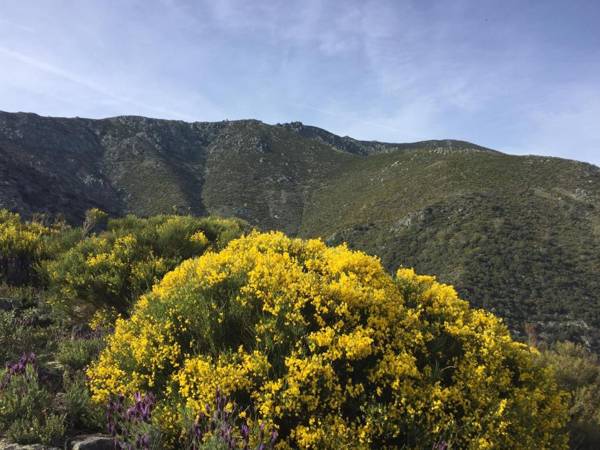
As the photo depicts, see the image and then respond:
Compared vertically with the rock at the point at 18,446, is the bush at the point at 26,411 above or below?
above

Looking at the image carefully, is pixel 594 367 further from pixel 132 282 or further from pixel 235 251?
pixel 132 282

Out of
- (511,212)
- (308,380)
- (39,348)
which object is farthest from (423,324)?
(511,212)

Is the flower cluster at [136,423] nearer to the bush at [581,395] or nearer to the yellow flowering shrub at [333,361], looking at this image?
the yellow flowering shrub at [333,361]

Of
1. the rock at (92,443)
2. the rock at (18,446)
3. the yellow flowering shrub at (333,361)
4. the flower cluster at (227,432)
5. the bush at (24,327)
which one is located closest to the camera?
the flower cluster at (227,432)

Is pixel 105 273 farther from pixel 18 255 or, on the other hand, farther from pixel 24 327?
pixel 18 255

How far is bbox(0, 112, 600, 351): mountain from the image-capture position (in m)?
35.8

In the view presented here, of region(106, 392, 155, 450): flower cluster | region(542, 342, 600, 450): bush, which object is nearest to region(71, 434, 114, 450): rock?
region(106, 392, 155, 450): flower cluster

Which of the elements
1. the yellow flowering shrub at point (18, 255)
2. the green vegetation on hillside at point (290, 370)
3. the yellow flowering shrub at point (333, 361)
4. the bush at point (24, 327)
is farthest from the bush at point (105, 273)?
the yellow flowering shrub at point (333, 361)

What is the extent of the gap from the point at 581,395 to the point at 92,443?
7324 mm

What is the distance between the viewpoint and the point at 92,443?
10.6ft

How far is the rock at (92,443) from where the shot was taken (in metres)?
3.16

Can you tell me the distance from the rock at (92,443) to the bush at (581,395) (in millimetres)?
4895

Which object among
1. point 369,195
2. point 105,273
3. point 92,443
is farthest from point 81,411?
point 369,195

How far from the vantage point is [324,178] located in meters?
97.2
